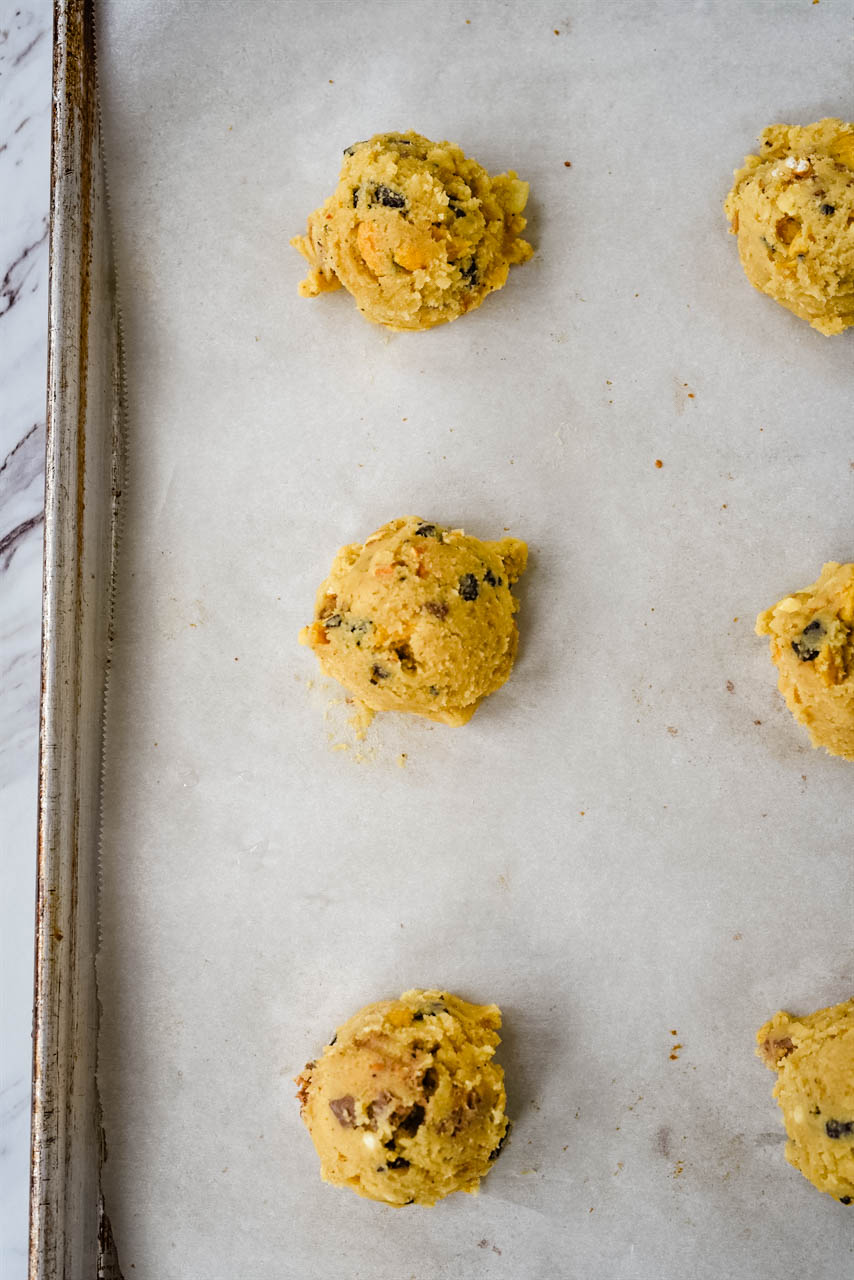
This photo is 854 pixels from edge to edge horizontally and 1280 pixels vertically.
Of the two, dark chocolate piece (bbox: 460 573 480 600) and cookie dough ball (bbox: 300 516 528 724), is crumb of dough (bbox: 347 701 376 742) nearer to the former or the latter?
cookie dough ball (bbox: 300 516 528 724)

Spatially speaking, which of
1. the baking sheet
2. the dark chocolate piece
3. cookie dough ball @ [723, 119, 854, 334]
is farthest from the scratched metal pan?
cookie dough ball @ [723, 119, 854, 334]

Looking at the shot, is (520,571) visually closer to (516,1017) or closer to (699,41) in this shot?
(516,1017)

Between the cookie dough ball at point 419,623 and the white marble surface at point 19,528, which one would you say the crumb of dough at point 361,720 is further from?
the white marble surface at point 19,528

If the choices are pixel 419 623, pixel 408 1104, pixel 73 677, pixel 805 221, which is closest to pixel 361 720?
pixel 419 623

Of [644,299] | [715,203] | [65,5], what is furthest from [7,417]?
[715,203]

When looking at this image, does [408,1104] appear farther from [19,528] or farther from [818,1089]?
[19,528]

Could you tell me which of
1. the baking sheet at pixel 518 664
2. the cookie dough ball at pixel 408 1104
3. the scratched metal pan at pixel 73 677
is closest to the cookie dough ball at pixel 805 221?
the baking sheet at pixel 518 664
